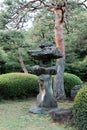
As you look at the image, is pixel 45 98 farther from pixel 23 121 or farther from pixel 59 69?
pixel 59 69

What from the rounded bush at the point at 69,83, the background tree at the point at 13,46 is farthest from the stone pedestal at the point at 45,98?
the rounded bush at the point at 69,83

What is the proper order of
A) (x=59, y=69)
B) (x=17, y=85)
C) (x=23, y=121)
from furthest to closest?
1. (x=17, y=85)
2. (x=59, y=69)
3. (x=23, y=121)

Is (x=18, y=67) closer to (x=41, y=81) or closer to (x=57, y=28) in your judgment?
(x=57, y=28)

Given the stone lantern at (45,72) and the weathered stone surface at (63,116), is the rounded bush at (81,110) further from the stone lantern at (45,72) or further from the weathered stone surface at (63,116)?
the stone lantern at (45,72)

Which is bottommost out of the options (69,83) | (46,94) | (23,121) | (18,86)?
(69,83)

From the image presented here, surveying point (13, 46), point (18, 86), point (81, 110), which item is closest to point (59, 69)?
point (18, 86)

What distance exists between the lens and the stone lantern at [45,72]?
7133 millimetres

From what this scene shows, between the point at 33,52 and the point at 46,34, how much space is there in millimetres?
6318

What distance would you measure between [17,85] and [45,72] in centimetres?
272

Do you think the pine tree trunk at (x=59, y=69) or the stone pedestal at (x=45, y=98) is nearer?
the stone pedestal at (x=45, y=98)

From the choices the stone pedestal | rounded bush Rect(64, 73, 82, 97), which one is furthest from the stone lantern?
rounded bush Rect(64, 73, 82, 97)

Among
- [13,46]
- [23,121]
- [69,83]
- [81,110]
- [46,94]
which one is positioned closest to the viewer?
[81,110]

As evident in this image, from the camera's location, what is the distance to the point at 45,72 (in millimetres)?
7273

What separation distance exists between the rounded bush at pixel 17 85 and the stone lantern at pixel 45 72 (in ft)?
7.78
